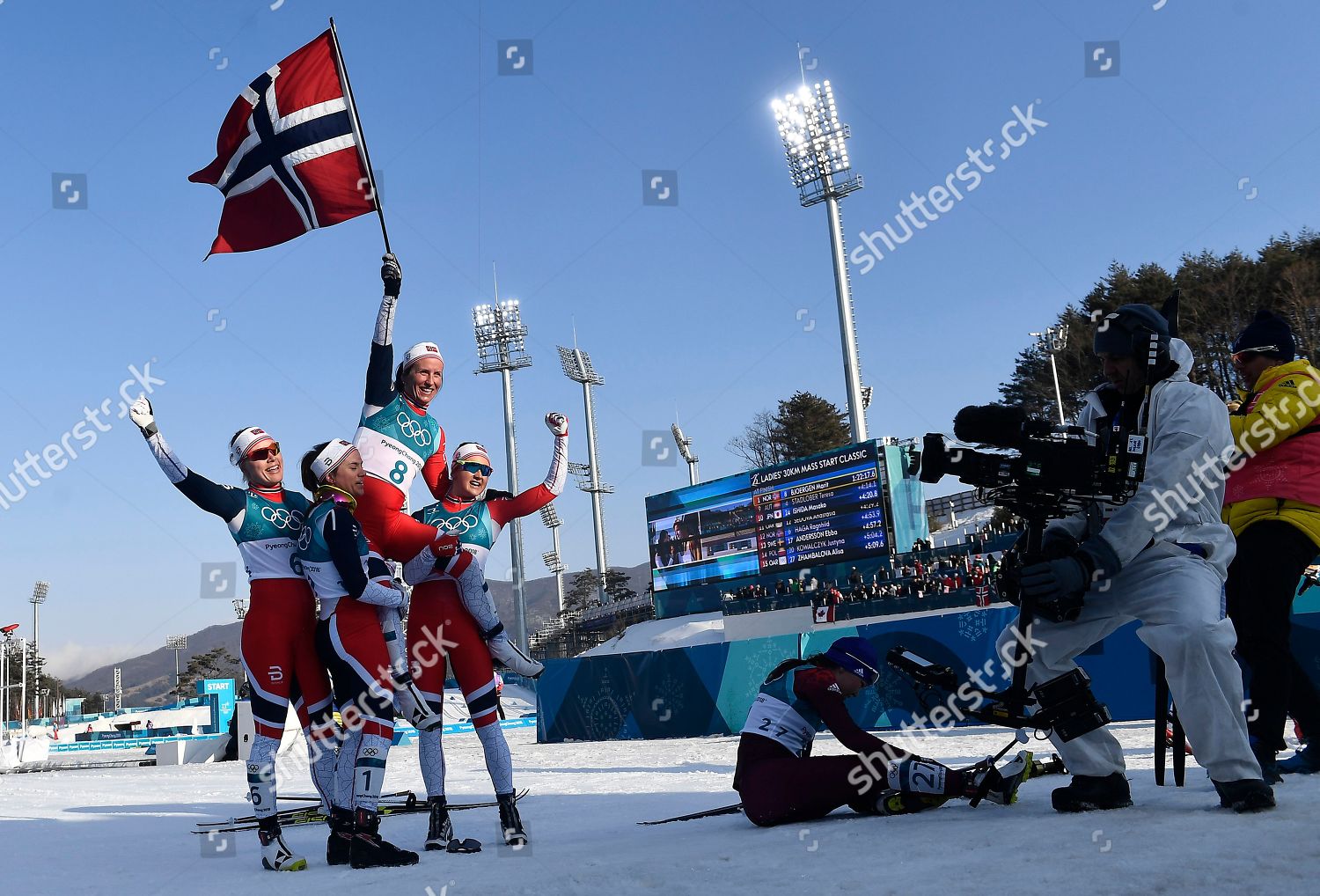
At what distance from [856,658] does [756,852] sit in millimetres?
1483

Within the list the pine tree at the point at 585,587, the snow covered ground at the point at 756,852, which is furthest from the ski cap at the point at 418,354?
the pine tree at the point at 585,587

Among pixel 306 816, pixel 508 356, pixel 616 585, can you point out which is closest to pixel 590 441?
pixel 508 356

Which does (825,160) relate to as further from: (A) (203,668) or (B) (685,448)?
(A) (203,668)

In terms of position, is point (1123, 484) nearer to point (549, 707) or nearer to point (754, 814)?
point (754, 814)

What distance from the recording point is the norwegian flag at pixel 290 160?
274 inches

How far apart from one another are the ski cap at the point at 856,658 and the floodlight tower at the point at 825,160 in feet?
96.1

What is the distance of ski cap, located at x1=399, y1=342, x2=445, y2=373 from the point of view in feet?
19.5

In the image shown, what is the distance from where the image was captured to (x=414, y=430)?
5887 millimetres

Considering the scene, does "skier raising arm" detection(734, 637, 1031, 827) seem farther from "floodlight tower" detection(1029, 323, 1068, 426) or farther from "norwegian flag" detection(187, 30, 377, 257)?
"floodlight tower" detection(1029, 323, 1068, 426)

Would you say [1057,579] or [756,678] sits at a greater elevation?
[1057,579]

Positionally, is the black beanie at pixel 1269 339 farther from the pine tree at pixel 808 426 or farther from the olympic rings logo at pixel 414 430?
the pine tree at pixel 808 426

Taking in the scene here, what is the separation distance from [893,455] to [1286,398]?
24.9 m

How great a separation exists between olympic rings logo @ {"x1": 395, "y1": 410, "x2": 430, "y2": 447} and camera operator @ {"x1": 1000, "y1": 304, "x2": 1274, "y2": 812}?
11.6 ft

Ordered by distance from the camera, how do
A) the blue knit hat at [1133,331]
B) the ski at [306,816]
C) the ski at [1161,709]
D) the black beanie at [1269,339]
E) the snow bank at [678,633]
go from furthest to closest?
the snow bank at [678,633], the ski at [306,816], the black beanie at [1269,339], the ski at [1161,709], the blue knit hat at [1133,331]
